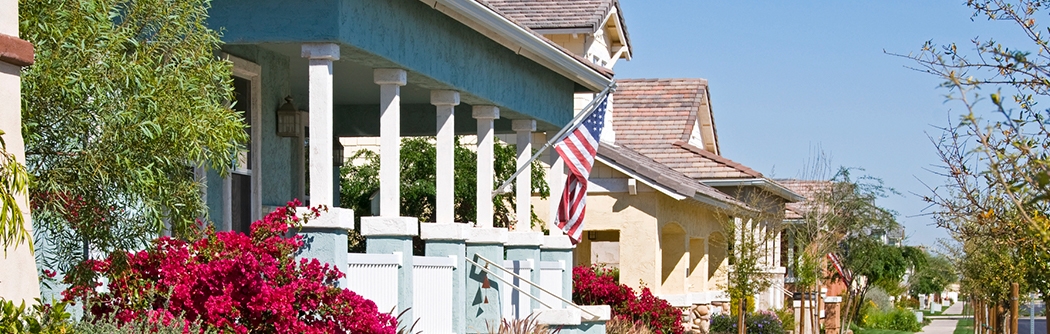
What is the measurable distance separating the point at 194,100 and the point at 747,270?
1883cm

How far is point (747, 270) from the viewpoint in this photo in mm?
26266

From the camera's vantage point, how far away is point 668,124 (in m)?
32.7

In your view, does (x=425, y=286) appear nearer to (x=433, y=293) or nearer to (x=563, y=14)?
(x=433, y=293)

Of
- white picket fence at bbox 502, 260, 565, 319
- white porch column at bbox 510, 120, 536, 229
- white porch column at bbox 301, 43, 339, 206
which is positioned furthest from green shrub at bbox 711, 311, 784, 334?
white porch column at bbox 301, 43, 339, 206

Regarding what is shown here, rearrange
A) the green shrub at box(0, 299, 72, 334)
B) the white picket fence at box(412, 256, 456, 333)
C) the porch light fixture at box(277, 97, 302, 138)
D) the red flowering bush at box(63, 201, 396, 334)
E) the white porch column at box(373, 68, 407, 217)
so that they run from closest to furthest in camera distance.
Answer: the green shrub at box(0, 299, 72, 334) → the red flowering bush at box(63, 201, 396, 334) → the white porch column at box(373, 68, 407, 217) → the white picket fence at box(412, 256, 456, 333) → the porch light fixture at box(277, 97, 302, 138)

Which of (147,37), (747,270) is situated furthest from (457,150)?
(147,37)

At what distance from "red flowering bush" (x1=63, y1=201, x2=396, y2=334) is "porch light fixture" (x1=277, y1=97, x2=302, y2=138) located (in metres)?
4.38

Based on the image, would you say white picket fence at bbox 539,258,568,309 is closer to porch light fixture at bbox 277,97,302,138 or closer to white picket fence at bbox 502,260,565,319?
white picket fence at bbox 502,260,565,319

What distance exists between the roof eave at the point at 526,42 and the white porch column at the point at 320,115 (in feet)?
6.77

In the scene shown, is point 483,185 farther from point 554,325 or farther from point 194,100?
point 194,100

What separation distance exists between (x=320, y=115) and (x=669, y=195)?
47.6ft

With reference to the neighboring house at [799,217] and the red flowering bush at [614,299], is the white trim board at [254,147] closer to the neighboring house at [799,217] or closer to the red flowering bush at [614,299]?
the red flowering bush at [614,299]

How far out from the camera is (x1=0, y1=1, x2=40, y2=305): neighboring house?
7.26 meters

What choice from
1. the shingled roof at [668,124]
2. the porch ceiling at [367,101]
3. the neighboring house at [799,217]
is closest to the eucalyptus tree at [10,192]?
the porch ceiling at [367,101]
